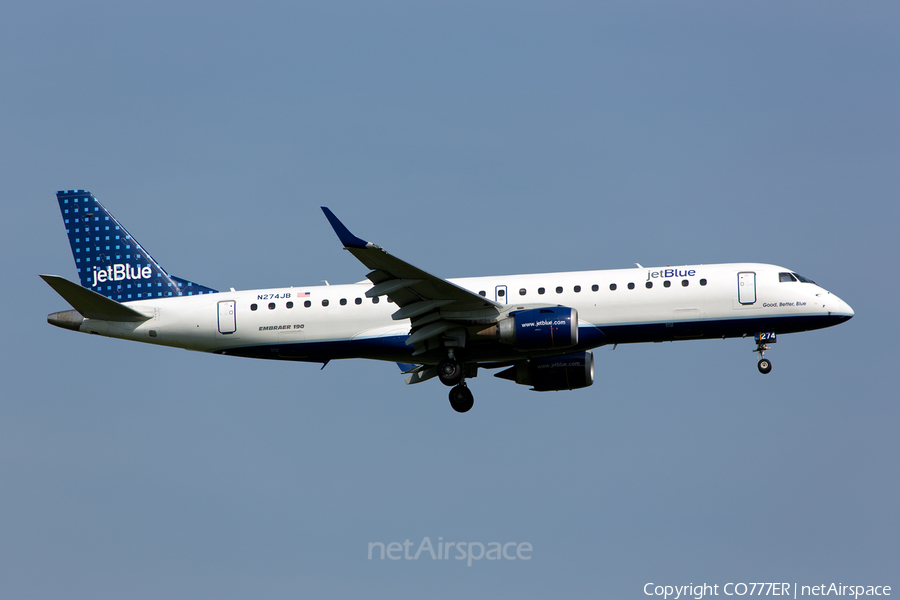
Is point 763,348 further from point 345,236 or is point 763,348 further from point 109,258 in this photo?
point 109,258

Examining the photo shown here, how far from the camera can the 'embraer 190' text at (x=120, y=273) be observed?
3769 centimetres

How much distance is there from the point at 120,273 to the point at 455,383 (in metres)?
13.5

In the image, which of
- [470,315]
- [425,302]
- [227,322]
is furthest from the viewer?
[227,322]

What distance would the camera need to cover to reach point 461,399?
36.3 meters

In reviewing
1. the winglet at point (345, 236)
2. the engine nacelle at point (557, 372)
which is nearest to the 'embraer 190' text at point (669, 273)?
the engine nacelle at point (557, 372)

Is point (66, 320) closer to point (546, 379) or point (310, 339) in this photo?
point (310, 339)

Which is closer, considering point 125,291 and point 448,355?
point 448,355

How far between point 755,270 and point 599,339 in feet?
19.6

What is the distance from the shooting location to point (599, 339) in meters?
33.8

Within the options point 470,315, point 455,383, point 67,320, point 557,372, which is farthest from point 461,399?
point 67,320

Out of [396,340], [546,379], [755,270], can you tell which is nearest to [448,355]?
[396,340]

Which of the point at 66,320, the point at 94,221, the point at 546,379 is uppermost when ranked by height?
the point at 94,221

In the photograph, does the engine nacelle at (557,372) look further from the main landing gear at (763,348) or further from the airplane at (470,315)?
the main landing gear at (763,348)

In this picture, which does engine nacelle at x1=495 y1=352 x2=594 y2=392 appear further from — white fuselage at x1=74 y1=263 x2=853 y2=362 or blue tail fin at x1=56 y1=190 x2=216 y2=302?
blue tail fin at x1=56 y1=190 x2=216 y2=302
